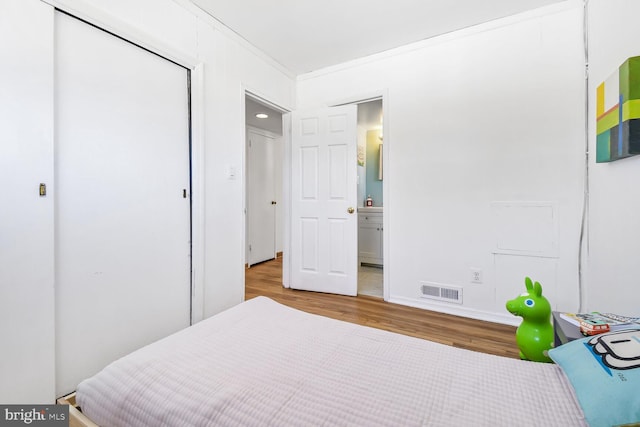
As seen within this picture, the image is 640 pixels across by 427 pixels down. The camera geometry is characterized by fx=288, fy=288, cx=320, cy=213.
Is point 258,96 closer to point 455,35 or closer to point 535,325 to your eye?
point 455,35

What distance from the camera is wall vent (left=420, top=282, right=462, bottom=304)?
2.63m

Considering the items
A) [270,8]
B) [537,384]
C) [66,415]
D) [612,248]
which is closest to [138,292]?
[66,415]

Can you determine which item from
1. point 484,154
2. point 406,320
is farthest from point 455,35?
point 406,320

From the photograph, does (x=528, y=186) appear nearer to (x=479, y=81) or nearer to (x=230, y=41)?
(x=479, y=81)

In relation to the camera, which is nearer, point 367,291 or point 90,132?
point 90,132

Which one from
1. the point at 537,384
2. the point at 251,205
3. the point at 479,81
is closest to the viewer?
the point at 537,384

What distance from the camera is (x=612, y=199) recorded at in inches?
67.4

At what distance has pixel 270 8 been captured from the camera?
2.28 metres

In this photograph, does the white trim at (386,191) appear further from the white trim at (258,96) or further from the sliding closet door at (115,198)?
the sliding closet door at (115,198)

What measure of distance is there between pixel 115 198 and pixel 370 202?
3940 millimetres

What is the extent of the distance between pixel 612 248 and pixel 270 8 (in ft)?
9.32

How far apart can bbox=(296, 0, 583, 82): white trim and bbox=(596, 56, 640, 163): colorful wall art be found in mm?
867

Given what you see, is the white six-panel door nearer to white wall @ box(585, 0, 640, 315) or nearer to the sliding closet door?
the sliding closet door

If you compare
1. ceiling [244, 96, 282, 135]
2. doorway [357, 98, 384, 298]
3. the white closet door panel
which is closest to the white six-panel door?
doorway [357, 98, 384, 298]
